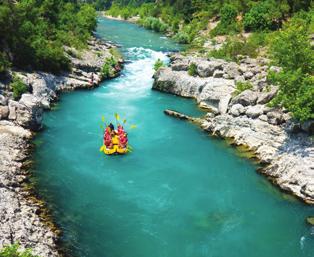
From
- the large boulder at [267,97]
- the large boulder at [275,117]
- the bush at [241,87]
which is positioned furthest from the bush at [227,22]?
the large boulder at [275,117]

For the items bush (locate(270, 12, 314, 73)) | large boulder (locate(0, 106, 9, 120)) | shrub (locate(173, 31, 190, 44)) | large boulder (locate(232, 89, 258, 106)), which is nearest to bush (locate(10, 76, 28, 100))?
large boulder (locate(0, 106, 9, 120))

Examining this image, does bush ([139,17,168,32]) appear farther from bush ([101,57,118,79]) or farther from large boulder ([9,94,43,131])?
large boulder ([9,94,43,131])

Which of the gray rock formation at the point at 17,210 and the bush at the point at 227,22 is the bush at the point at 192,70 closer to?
the gray rock formation at the point at 17,210

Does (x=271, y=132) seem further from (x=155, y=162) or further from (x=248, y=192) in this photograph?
(x=155, y=162)

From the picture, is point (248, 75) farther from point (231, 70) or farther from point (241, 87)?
point (241, 87)

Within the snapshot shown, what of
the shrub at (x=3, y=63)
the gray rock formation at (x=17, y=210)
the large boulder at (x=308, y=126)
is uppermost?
the large boulder at (x=308, y=126)

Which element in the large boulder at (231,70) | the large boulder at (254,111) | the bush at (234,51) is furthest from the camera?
the bush at (234,51)
